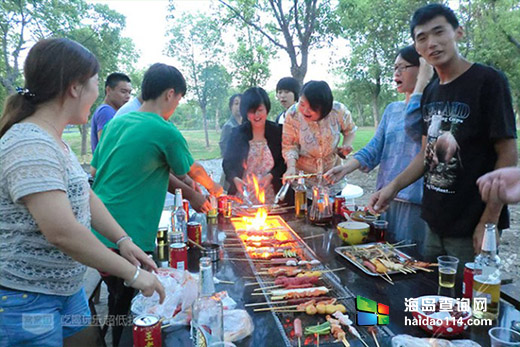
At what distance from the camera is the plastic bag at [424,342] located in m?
1.31

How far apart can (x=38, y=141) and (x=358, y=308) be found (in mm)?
1658

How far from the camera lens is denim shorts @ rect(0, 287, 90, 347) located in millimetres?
1598

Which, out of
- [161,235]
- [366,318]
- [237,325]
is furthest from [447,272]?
[161,235]

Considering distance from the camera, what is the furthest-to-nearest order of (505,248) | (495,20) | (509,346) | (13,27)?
(495,20) < (13,27) < (505,248) < (509,346)

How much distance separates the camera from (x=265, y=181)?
4.27 meters

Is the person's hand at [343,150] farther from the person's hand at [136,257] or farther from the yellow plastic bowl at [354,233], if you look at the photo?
the person's hand at [136,257]

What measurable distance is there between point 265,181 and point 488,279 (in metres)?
2.91

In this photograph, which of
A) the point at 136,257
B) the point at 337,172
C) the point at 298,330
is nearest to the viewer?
the point at 298,330

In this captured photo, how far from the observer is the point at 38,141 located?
150 centimetres

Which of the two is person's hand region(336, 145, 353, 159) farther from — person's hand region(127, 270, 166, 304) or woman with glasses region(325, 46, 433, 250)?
person's hand region(127, 270, 166, 304)

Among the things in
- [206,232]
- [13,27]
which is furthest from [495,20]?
[13,27]

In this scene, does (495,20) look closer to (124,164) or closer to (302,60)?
(302,60)

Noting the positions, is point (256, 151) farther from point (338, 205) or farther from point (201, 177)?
point (338, 205)

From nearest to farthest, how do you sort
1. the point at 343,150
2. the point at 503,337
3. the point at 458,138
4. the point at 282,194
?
the point at 503,337, the point at 458,138, the point at 282,194, the point at 343,150
